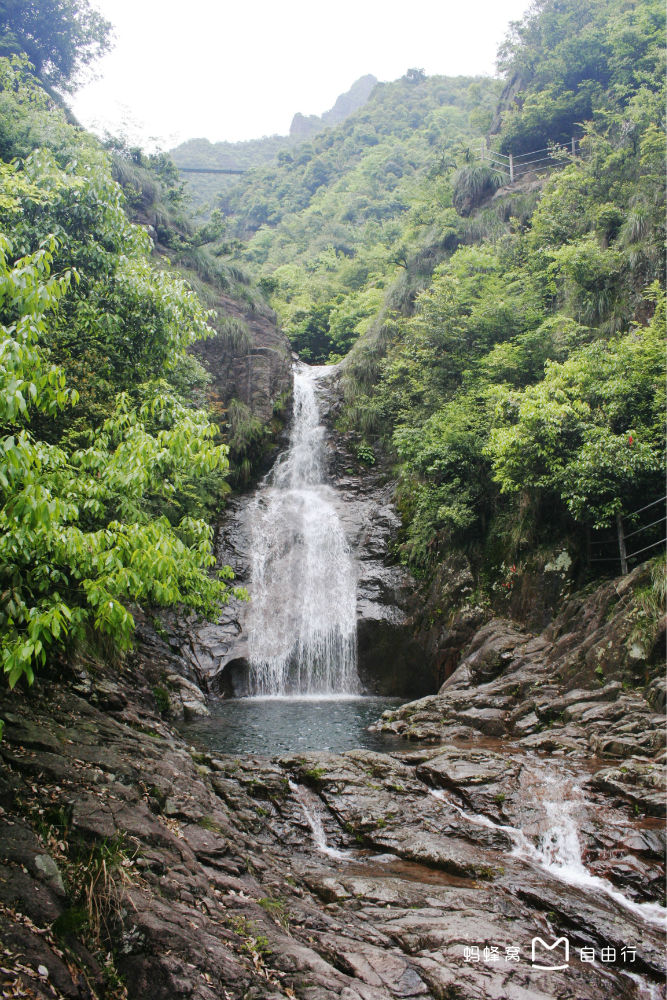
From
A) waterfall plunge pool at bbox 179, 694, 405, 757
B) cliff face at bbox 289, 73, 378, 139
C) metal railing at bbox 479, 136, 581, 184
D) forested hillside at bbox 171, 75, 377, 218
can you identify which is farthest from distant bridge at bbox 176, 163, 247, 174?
waterfall plunge pool at bbox 179, 694, 405, 757

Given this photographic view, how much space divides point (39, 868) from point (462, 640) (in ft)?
44.5

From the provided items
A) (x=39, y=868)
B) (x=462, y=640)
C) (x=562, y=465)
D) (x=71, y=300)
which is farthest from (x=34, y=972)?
(x=462, y=640)

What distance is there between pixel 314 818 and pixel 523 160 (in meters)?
33.5

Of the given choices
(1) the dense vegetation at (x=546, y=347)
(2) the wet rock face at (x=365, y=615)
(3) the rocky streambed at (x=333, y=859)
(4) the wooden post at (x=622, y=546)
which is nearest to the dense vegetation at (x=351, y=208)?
(1) the dense vegetation at (x=546, y=347)

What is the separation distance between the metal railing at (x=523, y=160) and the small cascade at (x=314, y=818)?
3062 centimetres

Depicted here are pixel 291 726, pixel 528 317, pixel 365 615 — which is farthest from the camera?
pixel 528 317

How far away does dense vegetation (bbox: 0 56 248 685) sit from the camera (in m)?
4.11

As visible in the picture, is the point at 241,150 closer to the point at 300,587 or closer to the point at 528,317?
the point at 528,317

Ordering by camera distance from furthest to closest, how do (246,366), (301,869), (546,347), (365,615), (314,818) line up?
(246,366), (365,615), (546,347), (314,818), (301,869)

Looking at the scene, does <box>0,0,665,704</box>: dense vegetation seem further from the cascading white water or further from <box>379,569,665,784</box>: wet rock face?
the cascading white water

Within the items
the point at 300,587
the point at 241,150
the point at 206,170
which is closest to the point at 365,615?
the point at 300,587

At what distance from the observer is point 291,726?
12742 millimetres

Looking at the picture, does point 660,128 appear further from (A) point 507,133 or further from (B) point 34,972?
(B) point 34,972

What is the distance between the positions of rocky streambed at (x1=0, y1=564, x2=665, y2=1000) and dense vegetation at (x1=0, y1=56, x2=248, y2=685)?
3.97 feet
